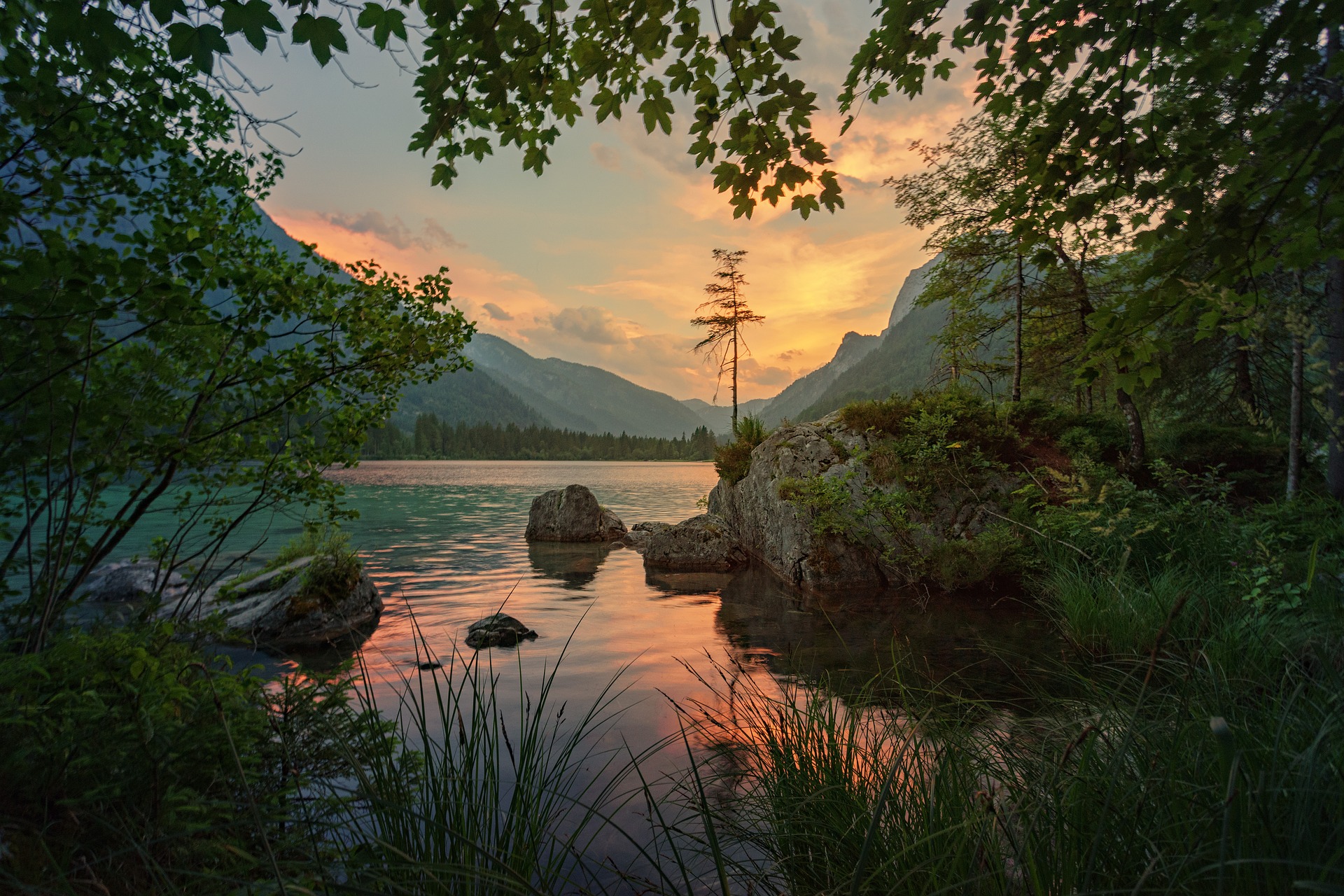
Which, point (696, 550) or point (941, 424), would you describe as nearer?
point (941, 424)

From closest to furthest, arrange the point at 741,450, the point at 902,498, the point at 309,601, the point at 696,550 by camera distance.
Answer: the point at 309,601 < the point at 902,498 < the point at 696,550 < the point at 741,450

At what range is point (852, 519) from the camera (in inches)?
431

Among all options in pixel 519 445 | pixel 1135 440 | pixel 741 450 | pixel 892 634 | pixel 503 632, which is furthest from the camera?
pixel 519 445

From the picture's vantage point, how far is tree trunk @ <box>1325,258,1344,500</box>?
7613 mm

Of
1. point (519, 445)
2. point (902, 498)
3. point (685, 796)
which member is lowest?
point (685, 796)

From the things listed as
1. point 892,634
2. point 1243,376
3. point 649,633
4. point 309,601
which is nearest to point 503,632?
point 649,633

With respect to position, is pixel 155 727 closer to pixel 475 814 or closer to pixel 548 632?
pixel 475 814

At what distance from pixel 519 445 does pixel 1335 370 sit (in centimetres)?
13103

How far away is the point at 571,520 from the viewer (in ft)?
62.5

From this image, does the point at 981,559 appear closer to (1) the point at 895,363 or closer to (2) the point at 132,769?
(2) the point at 132,769

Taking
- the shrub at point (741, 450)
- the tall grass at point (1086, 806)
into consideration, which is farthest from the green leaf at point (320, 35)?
the shrub at point (741, 450)

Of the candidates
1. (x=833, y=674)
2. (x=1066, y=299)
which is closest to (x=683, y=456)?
(x=1066, y=299)

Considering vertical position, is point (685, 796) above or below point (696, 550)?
above

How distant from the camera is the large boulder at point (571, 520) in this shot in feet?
62.3
